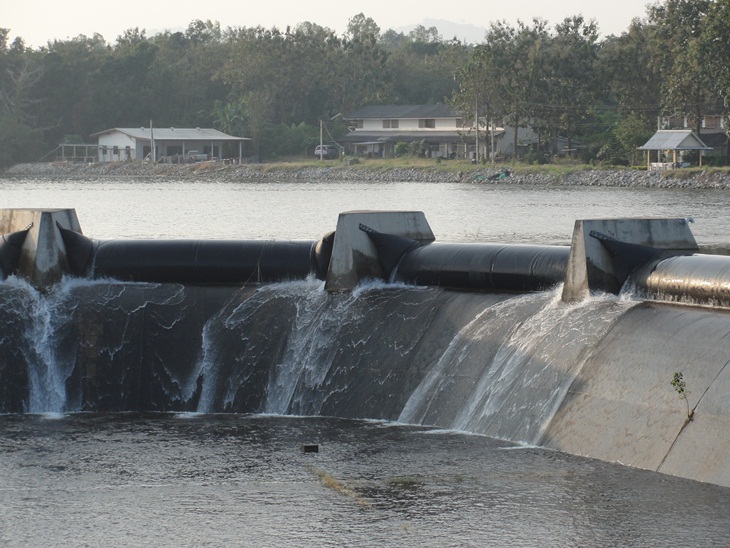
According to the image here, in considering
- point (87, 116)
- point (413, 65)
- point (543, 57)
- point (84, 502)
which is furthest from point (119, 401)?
point (413, 65)

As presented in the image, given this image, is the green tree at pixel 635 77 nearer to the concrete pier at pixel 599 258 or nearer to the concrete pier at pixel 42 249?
the concrete pier at pixel 42 249

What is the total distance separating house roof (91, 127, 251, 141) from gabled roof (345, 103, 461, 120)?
13052 millimetres

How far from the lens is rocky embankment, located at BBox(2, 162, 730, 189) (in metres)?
88.5

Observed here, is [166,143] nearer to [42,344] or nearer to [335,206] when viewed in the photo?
[335,206]

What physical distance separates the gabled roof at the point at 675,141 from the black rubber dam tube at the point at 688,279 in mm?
75722

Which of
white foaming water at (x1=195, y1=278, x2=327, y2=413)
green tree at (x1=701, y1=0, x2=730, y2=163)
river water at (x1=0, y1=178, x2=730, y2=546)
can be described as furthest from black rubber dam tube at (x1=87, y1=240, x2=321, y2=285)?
green tree at (x1=701, y1=0, x2=730, y2=163)

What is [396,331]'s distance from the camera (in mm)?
20094

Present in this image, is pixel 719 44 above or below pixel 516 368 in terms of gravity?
above

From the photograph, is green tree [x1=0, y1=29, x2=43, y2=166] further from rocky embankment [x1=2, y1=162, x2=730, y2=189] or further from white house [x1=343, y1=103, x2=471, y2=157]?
white house [x1=343, y1=103, x2=471, y2=157]

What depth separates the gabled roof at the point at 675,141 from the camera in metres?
91.2

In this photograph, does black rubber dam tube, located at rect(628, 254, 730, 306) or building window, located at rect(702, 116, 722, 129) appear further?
building window, located at rect(702, 116, 722, 129)

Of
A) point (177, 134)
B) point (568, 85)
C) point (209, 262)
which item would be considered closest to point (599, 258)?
point (209, 262)

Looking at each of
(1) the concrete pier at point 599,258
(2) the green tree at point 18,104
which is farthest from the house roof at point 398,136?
(1) the concrete pier at point 599,258

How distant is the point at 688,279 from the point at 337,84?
400ft
